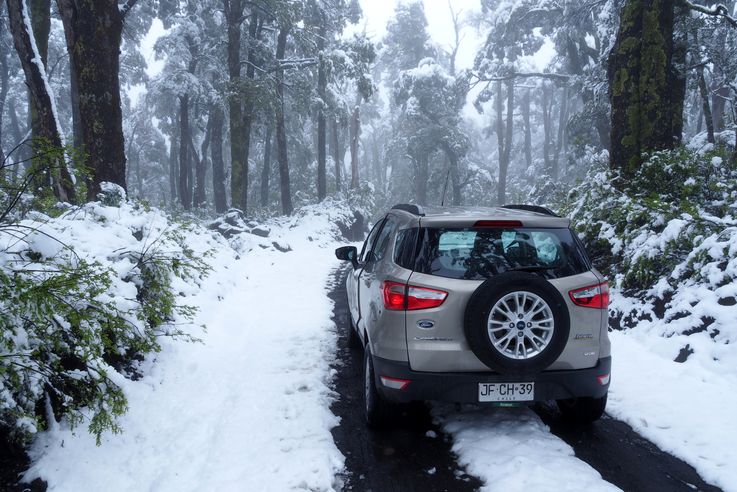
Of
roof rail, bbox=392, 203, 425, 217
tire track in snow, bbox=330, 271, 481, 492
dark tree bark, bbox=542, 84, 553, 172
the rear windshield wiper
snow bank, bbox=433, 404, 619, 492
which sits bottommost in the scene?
tire track in snow, bbox=330, 271, 481, 492

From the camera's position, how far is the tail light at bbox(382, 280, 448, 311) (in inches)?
141

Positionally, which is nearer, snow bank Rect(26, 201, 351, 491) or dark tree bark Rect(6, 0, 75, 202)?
snow bank Rect(26, 201, 351, 491)

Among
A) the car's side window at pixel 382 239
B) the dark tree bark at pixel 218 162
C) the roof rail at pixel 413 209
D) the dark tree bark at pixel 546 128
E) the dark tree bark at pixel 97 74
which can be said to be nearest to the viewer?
the roof rail at pixel 413 209

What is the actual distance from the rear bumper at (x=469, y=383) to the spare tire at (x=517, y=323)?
0.52 feet

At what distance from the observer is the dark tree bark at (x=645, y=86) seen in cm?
932

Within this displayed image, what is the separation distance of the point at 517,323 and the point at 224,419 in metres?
2.79

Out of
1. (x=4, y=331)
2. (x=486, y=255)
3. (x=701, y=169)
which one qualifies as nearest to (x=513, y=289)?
(x=486, y=255)

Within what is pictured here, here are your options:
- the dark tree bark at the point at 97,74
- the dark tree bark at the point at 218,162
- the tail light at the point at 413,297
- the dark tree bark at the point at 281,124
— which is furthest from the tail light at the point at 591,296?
the dark tree bark at the point at 218,162

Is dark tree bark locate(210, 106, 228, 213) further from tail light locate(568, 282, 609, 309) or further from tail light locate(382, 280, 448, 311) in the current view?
tail light locate(568, 282, 609, 309)

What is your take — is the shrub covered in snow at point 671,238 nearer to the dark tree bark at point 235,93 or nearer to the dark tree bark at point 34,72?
the dark tree bark at point 34,72

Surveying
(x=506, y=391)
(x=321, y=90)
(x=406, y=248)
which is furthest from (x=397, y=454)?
(x=321, y=90)

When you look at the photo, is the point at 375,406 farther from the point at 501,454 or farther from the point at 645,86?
the point at 645,86

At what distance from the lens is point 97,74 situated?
8.52m

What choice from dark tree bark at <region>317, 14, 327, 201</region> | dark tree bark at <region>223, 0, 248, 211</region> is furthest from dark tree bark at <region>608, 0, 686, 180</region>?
dark tree bark at <region>317, 14, 327, 201</region>
